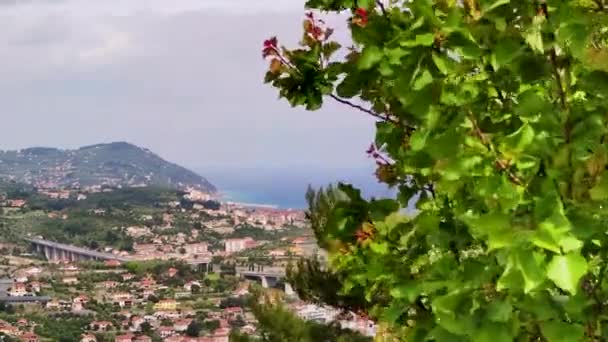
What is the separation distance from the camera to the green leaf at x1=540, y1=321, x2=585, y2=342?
1521 mm

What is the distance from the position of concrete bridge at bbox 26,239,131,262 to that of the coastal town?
0.12 metres

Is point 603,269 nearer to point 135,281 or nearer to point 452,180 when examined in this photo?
point 452,180

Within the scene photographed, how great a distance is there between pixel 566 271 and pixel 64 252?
113 metres

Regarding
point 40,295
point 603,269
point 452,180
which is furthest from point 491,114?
point 40,295

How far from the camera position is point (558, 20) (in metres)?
1.54

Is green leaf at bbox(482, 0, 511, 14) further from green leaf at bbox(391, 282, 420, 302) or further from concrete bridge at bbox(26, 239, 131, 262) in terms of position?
concrete bridge at bbox(26, 239, 131, 262)

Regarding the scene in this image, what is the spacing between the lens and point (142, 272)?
9644cm

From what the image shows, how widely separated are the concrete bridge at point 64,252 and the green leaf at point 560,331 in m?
107

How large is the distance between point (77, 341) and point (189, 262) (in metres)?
34.8

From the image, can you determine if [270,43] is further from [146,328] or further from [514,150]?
[146,328]

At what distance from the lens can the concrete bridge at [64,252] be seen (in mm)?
107438

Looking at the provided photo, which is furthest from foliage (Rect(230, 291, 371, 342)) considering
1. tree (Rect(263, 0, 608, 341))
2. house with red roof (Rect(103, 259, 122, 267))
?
house with red roof (Rect(103, 259, 122, 267))

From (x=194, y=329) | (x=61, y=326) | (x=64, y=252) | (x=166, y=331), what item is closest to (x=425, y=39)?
(x=194, y=329)

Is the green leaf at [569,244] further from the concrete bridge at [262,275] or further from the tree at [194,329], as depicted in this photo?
the tree at [194,329]
